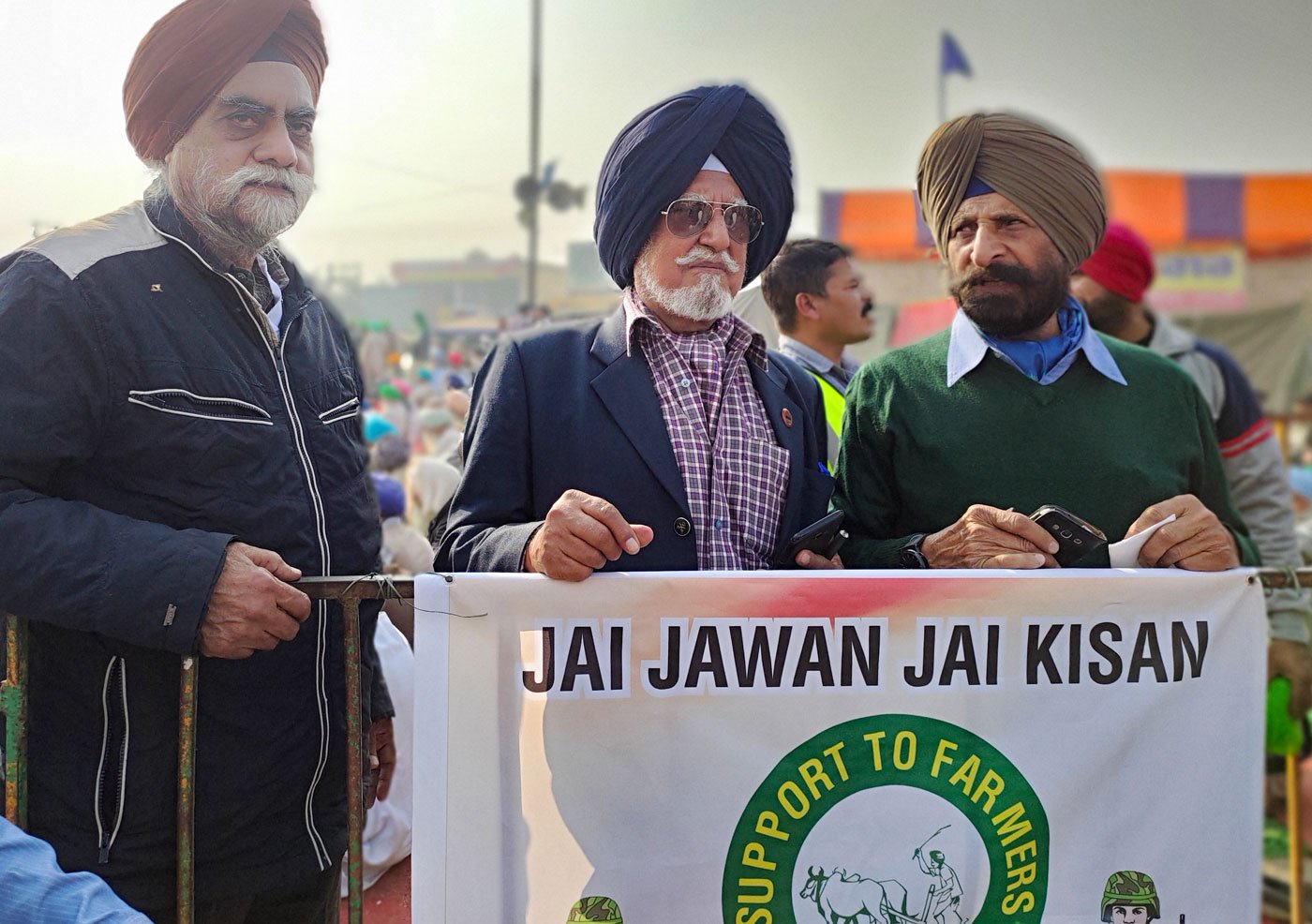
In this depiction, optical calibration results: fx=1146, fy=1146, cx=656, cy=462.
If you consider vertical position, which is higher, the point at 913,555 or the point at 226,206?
the point at 226,206

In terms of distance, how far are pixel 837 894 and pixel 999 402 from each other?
3.87 ft

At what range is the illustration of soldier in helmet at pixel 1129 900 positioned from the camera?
7.70ft

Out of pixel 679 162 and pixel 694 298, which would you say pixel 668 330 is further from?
pixel 679 162

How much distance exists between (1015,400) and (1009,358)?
0.12 metres

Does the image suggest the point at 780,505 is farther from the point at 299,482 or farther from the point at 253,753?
the point at 253,753

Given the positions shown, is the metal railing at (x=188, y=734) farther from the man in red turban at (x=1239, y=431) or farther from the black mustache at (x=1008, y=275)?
the man in red turban at (x=1239, y=431)

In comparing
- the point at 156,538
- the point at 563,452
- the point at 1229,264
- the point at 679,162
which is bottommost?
the point at 156,538

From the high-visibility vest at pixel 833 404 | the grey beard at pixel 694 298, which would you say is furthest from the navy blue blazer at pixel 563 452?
the high-visibility vest at pixel 833 404

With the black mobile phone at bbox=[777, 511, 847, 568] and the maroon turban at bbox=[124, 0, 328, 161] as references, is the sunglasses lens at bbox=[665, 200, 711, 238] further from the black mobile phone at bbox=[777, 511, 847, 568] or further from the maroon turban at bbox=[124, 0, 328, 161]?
the maroon turban at bbox=[124, 0, 328, 161]

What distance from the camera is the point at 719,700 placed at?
7.33 feet

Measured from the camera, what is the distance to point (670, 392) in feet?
8.32

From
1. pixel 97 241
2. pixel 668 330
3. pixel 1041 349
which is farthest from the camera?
pixel 1041 349

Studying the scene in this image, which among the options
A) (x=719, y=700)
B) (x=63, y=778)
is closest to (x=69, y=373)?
(x=63, y=778)

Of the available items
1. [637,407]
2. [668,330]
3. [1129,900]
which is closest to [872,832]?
[1129,900]
